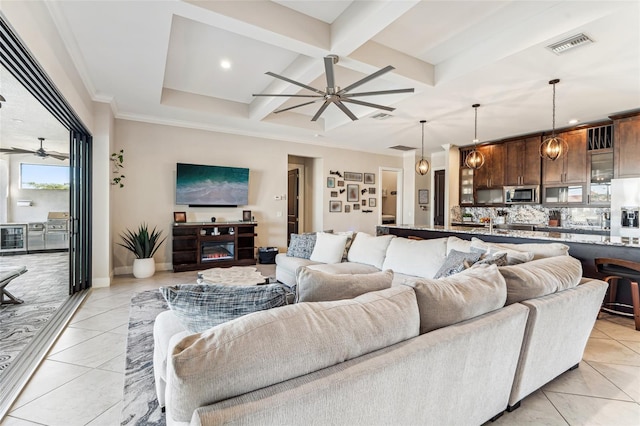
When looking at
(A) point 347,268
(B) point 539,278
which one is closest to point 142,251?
(A) point 347,268

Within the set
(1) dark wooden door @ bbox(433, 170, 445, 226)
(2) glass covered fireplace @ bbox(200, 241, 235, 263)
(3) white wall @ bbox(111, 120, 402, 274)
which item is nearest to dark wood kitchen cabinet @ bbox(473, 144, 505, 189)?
(1) dark wooden door @ bbox(433, 170, 445, 226)

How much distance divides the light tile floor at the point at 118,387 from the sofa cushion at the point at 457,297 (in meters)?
0.74

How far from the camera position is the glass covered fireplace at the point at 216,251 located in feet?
18.8

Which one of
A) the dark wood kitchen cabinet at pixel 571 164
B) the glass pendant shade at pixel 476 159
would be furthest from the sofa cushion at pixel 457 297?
the dark wood kitchen cabinet at pixel 571 164

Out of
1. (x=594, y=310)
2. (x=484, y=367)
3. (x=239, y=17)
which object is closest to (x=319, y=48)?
(x=239, y=17)

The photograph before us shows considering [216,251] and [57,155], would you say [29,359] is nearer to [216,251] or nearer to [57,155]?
[216,251]

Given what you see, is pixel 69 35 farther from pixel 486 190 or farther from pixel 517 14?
pixel 486 190

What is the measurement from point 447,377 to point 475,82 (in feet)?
11.8

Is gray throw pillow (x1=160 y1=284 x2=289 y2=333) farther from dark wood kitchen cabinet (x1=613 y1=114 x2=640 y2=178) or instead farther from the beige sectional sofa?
dark wood kitchen cabinet (x1=613 y1=114 x2=640 y2=178)

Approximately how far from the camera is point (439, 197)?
28.4ft

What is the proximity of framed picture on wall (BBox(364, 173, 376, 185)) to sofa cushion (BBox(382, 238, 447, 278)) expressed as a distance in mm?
4599

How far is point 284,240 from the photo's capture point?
6.84m

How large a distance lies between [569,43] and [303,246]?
3656 millimetres

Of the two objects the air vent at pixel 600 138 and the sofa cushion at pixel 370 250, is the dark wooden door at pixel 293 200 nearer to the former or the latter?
the sofa cushion at pixel 370 250
